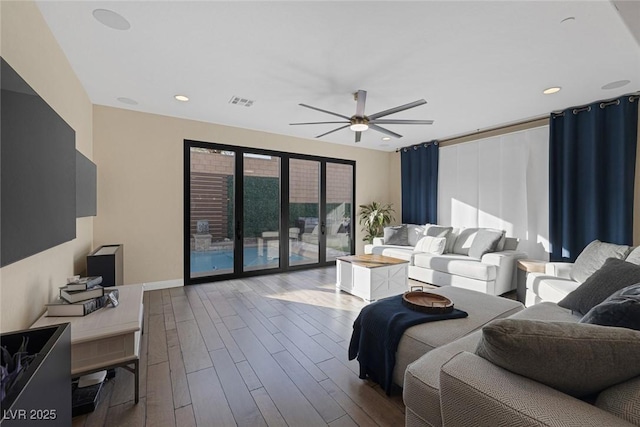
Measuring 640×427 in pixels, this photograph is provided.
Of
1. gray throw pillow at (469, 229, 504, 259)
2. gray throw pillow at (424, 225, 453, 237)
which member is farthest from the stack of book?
gray throw pillow at (424, 225, 453, 237)

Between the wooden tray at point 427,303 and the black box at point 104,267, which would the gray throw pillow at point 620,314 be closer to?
the wooden tray at point 427,303

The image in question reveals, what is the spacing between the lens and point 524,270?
384 cm

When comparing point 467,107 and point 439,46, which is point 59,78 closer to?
point 439,46

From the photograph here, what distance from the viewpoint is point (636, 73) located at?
2867 mm

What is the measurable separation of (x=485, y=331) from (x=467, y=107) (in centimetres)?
375

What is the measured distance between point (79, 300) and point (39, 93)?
61.7 inches

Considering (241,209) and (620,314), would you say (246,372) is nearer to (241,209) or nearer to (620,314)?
(620,314)

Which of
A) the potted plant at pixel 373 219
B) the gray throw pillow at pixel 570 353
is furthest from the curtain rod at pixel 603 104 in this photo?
the gray throw pillow at pixel 570 353

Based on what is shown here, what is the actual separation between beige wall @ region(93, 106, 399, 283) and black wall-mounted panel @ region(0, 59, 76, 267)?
2.70 metres

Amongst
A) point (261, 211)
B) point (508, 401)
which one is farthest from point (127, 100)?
point (508, 401)

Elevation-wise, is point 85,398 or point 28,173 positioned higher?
point 28,173

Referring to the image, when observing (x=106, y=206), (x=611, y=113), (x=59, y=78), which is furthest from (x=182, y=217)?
(x=611, y=113)

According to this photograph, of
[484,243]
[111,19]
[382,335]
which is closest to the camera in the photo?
[382,335]

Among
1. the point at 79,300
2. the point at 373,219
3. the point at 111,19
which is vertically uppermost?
the point at 111,19
